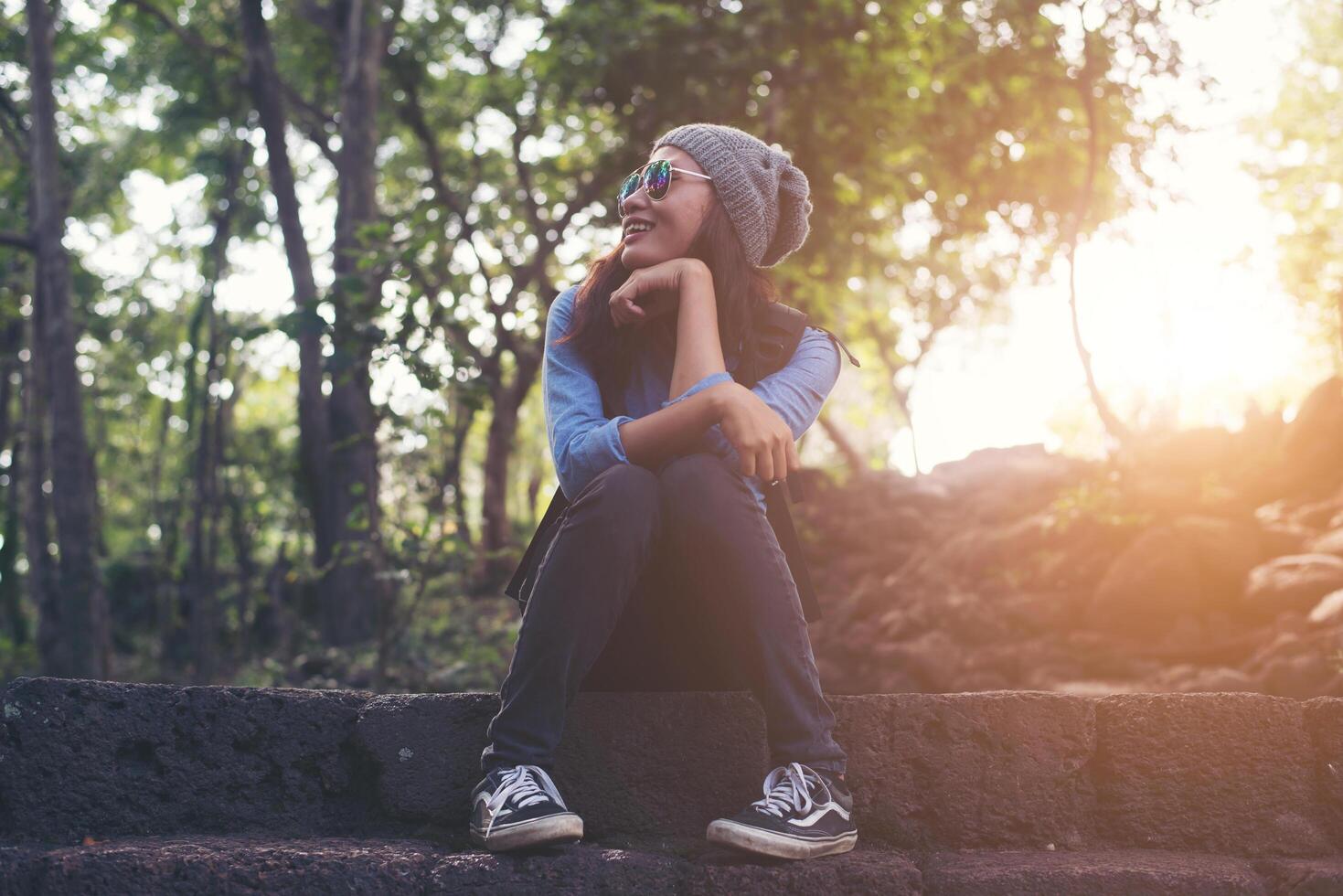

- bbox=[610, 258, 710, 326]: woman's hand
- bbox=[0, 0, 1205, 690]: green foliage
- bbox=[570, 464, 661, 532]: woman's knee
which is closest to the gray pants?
bbox=[570, 464, 661, 532]: woman's knee

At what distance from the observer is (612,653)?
286 cm

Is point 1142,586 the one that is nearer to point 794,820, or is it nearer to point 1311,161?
point 794,820

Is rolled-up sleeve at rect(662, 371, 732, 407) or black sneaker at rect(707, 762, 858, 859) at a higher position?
rolled-up sleeve at rect(662, 371, 732, 407)

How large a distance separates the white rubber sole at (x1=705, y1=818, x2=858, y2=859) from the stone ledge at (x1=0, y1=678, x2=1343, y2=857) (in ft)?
1.33

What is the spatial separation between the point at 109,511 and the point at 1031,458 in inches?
844

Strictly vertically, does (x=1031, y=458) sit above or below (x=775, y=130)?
below

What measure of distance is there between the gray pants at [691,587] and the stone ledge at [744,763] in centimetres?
28

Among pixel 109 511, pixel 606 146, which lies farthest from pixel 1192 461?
pixel 109 511

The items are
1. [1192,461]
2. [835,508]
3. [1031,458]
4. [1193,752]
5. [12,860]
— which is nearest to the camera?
[12,860]

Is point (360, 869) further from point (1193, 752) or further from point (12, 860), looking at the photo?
point (1193, 752)

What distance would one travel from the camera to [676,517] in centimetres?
258

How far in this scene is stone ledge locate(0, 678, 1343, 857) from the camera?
106 inches

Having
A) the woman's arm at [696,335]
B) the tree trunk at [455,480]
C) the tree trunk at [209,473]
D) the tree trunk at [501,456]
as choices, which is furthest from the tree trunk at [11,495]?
the woman's arm at [696,335]

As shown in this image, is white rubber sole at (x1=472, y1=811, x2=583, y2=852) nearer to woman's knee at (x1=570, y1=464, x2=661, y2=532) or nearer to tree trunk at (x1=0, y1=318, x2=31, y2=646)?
woman's knee at (x1=570, y1=464, x2=661, y2=532)
